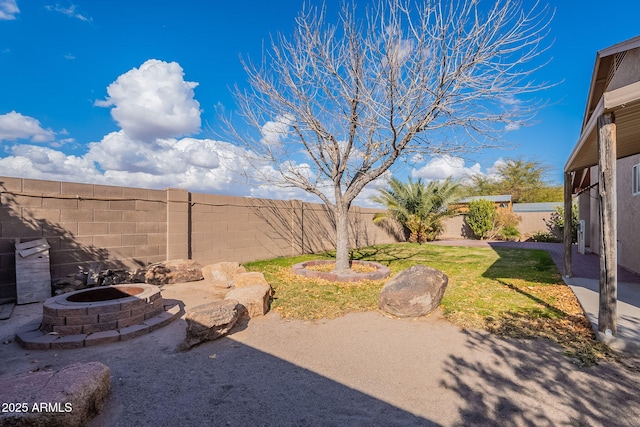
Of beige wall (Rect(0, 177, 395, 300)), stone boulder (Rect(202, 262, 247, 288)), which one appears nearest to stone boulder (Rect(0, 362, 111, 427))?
beige wall (Rect(0, 177, 395, 300))

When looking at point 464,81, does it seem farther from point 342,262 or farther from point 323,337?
point 323,337

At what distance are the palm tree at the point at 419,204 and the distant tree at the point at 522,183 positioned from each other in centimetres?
1480

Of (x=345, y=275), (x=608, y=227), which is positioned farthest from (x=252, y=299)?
(x=608, y=227)

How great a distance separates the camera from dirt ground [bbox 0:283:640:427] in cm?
257

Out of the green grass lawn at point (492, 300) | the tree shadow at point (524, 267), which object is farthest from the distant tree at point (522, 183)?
the green grass lawn at point (492, 300)

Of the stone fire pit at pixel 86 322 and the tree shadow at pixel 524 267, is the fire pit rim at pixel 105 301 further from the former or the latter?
the tree shadow at pixel 524 267

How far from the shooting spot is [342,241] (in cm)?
821

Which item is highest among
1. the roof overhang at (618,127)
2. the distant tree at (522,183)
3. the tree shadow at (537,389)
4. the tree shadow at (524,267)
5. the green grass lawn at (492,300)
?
the distant tree at (522,183)

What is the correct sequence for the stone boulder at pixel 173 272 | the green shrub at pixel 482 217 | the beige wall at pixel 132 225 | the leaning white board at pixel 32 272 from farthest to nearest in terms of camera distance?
the green shrub at pixel 482 217
the stone boulder at pixel 173 272
the beige wall at pixel 132 225
the leaning white board at pixel 32 272

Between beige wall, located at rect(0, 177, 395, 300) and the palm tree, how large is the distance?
24.8ft

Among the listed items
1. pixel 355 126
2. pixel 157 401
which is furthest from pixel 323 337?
pixel 355 126

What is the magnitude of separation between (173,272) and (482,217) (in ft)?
55.2

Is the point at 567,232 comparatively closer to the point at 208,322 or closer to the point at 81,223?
the point at 208,322

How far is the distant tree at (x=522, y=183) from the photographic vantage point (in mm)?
30703
